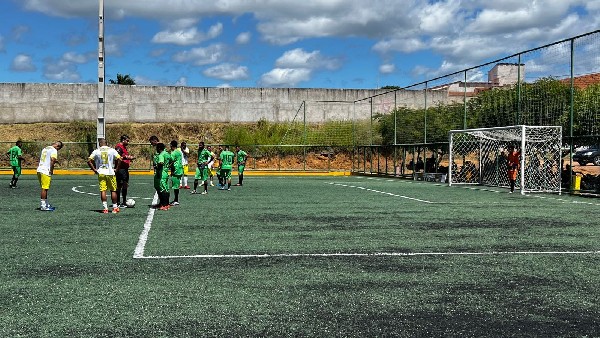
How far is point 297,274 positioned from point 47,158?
9.47 meters

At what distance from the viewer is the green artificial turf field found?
5.77 m

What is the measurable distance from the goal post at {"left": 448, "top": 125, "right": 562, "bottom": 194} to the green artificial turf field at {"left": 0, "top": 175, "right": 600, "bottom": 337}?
29.6ft

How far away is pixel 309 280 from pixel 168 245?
10.6 feet

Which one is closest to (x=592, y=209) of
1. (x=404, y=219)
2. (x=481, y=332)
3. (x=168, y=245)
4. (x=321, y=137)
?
(x=404, y=219)

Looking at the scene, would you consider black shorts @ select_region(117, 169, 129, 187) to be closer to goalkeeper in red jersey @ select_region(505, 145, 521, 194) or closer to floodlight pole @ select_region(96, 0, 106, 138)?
goalkeeper in red jersey @ select_region(505, 145, 521, 194)

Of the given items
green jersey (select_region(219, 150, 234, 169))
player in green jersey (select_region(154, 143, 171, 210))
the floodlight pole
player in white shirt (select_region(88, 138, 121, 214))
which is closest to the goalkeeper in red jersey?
green jersey (select_region(219, 150, 234, 169))

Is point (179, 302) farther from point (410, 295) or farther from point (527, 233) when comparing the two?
point (527, 233)

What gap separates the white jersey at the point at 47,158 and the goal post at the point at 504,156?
14573 millimetres

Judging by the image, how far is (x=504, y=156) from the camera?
2700cm

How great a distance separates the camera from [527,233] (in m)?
11.8

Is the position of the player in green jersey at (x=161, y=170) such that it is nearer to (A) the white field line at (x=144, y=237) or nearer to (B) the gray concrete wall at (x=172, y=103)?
(A) the white field line at (x=144, y=237)

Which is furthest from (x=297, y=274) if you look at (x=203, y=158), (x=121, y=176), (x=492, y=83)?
(x=492, y=83)

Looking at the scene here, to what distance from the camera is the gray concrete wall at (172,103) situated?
49906mm

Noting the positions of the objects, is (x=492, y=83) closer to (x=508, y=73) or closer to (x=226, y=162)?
(x=508, y=73)
